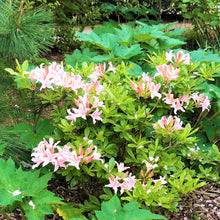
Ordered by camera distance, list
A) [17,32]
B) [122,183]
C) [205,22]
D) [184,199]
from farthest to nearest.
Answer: [205,22] < [17,32] < [184,199] < [122,183]

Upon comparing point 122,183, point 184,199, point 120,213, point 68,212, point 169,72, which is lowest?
point 184,199

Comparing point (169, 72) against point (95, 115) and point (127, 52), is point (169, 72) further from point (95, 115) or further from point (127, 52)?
point (127, 52)

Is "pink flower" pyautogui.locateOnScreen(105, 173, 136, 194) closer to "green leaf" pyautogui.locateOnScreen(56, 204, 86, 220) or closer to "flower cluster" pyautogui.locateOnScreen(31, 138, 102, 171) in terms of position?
"flower cluster" pyautogui.locateOnScreen(31, 138, 102, 171)

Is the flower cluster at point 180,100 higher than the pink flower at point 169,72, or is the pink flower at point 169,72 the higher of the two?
the pink flower at point 169,72

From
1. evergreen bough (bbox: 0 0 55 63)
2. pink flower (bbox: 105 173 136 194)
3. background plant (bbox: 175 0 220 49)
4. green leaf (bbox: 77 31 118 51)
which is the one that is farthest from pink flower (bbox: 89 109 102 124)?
background plant (bbox: 175 0 220 49)

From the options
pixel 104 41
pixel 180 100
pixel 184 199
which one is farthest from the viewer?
pixel 104 41

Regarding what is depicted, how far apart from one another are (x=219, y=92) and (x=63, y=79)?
4.31ft

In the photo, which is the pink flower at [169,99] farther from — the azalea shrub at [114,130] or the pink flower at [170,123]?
the pink flower at [170,123]

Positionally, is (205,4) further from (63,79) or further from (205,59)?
(63,79)

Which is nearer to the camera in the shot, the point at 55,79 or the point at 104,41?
the point at 55,79

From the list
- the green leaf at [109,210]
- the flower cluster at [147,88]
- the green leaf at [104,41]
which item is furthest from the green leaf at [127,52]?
the green leaf at [109,210]

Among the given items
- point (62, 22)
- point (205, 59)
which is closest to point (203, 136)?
point (205, 59)

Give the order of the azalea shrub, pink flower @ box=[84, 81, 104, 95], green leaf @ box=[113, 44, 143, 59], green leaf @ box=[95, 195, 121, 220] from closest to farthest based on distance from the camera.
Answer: green leaf @ box=[95, 195, 121, 220] < the azalea shrub < pink flower @ box=[84, 81, 104, 95] < green leaf @ box=[113, 44, 143, 59]

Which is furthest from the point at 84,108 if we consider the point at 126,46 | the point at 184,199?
the point at 126,46
